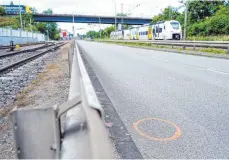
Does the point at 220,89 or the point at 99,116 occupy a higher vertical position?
the point at 99,116

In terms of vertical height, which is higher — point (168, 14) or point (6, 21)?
point (168, 14)

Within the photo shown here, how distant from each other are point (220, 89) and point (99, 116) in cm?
587

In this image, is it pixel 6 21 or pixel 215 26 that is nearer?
pixel 215 26

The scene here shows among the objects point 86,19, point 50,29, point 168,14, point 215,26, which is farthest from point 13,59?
point 50,29

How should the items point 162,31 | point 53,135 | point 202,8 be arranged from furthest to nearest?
point 202,8, point 162,31, point 53,135

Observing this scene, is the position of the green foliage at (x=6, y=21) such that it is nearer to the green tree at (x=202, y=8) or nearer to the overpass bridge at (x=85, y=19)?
the overpass bridge at (x=85, y=19)

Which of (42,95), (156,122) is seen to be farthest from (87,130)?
(42,95)

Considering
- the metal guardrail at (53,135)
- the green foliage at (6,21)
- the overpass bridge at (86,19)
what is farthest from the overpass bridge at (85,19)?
the metal guardrail at (53,135)

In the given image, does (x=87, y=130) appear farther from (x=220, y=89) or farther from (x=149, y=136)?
(x=220, y=89)

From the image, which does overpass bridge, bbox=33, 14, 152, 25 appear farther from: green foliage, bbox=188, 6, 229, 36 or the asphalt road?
the asphalt road

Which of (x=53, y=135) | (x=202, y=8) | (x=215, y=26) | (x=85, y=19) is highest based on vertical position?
(x=85, y=19)

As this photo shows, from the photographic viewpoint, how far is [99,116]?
1522 mm

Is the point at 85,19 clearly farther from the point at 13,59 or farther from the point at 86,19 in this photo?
the point at 13,59

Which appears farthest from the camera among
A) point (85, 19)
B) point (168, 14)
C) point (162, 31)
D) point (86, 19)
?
point (86, 19)
